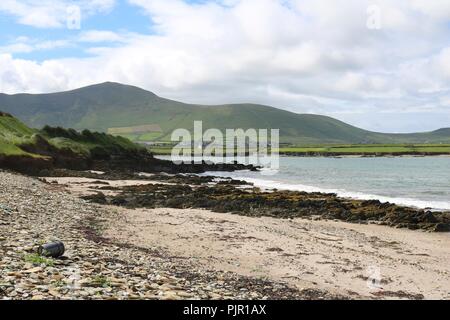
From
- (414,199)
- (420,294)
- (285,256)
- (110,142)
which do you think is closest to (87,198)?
(285,256)

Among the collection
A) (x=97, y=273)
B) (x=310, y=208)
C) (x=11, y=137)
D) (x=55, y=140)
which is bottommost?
(x=310, y=208)

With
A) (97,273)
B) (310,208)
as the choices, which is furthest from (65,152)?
(97,273)

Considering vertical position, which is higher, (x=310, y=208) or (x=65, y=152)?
(x=65, y=152)

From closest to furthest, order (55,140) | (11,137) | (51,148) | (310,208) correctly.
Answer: (310,208)
(11,137)
(51,148)
(55,140)

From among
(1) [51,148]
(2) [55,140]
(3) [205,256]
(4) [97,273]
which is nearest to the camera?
(4) [97,273]

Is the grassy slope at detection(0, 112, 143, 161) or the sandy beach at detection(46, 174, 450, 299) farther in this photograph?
the grassy slope at detection(0, 112, 143, 161)

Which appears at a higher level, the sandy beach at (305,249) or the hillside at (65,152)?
the hillside at (65,152)

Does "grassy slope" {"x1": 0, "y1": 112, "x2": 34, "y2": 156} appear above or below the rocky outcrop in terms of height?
above

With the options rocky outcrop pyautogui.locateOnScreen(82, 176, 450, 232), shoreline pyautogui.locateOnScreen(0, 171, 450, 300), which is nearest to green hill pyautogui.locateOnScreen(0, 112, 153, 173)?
rocky outcrop pyautogui.locateOnScreen(82, 176, 450, 232)

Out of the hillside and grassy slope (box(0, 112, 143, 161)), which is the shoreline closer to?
the hillside

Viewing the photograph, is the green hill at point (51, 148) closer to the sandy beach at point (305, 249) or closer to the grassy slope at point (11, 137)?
the grassy slope at point (11, 137)

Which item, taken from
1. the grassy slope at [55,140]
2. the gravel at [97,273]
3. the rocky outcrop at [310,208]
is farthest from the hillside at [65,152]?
the gravel at [97,273]

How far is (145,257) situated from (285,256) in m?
6.46

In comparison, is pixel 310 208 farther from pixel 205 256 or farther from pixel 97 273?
pixel 97 273
